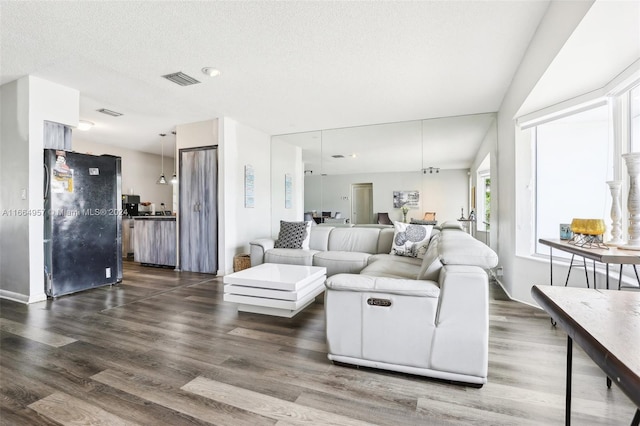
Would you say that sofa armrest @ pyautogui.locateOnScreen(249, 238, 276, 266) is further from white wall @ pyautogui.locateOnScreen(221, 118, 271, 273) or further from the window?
the window

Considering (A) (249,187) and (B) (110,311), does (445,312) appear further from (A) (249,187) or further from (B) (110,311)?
(A) (249,187)

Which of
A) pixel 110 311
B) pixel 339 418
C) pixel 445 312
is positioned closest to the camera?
pixel 339 418

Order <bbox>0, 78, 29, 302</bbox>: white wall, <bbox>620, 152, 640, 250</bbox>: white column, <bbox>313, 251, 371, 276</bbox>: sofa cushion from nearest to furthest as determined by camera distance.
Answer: <bbox>620, 152, 640, 250</bbox>: white column, <bbox>0, 78, 29, 302</bbox>: white wall, <bbox>313, 251, 371, 276</bbox>: sofa cushion

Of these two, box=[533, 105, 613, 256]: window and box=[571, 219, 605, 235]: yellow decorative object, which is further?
box=[533, 105, 613, 256]: window

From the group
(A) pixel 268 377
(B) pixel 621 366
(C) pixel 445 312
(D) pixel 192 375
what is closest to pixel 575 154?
(C) pixel 445 312

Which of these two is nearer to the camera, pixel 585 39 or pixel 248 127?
pixel 585 39

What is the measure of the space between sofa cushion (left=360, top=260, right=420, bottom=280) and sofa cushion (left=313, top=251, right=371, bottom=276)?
468mm

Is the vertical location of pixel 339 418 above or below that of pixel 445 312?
below

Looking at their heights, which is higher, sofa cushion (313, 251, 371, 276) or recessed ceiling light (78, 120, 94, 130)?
recessed ceiling light (78, 120, 94, 130)

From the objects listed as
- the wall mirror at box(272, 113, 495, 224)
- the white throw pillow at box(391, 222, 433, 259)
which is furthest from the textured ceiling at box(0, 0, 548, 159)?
the white throw pillow at box(391, 222, 433, 259)

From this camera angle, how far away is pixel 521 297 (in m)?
3.42

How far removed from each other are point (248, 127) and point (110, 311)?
142 inches

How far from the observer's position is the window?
2803mm

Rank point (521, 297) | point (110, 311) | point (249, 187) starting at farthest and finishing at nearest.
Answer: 1. point (249, 187)
2. point (521, 297)
3. point (110, 311)
